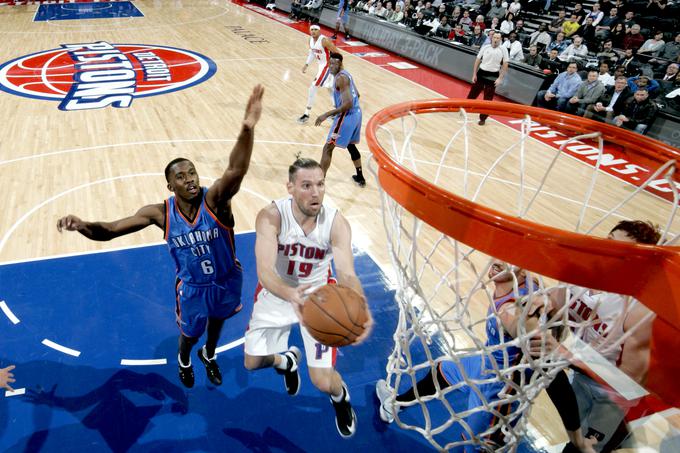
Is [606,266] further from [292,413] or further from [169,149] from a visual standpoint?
[169,149]

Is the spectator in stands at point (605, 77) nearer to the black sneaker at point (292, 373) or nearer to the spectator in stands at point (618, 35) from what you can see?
the spectator in stands at point (618, 35)

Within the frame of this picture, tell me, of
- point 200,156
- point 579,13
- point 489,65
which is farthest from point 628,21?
point 200,156

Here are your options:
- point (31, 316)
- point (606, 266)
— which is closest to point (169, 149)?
point (31, 316)

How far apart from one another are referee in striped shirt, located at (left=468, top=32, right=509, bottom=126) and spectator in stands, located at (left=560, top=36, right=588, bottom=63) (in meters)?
2.70

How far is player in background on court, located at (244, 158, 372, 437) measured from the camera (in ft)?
8.50

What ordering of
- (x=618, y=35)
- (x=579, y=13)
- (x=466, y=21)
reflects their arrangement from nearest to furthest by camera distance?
(x=618, y=35)
(x=579, y=13)
(x=466, y=21)

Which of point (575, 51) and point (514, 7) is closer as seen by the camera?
point (575, 51)

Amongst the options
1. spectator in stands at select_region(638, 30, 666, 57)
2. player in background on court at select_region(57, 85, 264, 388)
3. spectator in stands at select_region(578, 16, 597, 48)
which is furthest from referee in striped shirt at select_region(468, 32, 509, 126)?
player in background on court at select_region(57, 85, 264, 388)

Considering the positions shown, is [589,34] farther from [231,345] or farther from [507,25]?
[231,345]

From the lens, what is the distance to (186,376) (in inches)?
123

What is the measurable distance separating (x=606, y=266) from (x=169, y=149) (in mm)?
6329

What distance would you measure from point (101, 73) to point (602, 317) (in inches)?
424

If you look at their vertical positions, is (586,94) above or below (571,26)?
below

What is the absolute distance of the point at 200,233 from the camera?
2656mm
